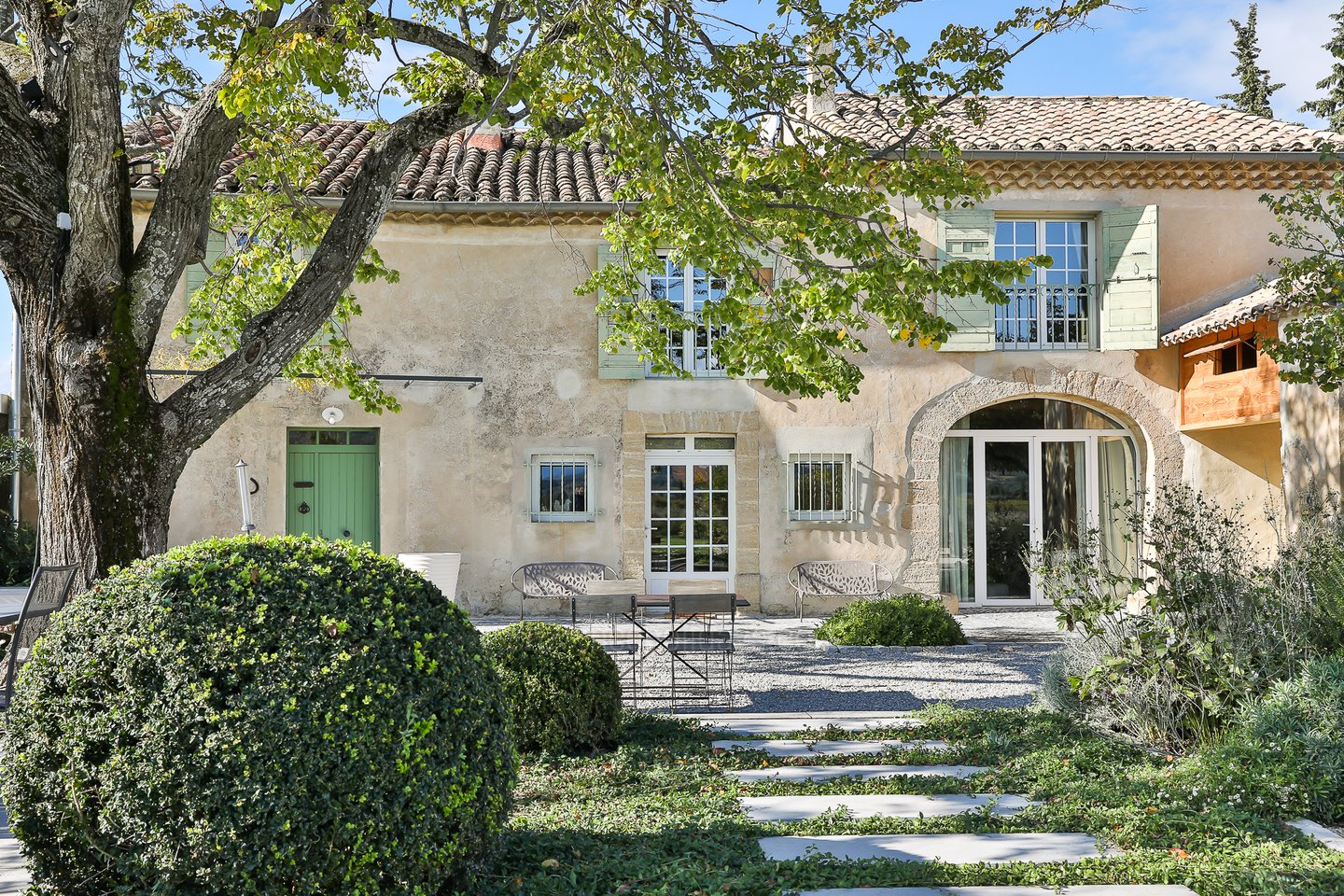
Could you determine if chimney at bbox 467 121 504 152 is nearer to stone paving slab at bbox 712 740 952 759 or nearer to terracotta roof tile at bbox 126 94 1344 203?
terracotta roof tile at bbox 126 94 1344 203

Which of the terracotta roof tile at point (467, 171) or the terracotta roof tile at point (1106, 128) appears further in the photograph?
the terracotta roof tile at point (1106, 128)

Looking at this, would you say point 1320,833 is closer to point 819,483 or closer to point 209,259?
point 819,483

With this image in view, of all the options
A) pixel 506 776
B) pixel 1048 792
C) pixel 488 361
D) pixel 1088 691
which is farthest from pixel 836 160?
pixel 488 361

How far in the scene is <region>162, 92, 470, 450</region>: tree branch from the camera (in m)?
5.34

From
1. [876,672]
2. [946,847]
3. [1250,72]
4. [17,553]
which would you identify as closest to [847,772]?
[946,847]

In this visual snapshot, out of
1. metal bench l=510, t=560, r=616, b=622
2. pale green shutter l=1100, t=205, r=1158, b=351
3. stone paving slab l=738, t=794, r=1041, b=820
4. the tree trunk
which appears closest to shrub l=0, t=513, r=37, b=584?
metal bench l=510, t=560, r=616, b=622

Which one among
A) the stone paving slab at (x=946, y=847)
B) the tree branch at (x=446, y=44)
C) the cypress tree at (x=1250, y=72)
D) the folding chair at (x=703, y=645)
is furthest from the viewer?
the cypress tree at (x=1250, y=72)

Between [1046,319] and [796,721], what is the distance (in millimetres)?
7958

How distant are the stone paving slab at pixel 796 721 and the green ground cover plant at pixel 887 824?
21.2 inches

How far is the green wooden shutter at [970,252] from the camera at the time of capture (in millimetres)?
12609

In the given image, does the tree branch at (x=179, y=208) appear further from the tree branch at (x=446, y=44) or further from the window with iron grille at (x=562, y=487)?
the window with iron grille at (x=562, y=487)

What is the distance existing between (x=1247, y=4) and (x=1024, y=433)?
53.9ft

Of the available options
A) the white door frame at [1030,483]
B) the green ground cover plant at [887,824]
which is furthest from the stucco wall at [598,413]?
the green ground cover plant at [887,824]

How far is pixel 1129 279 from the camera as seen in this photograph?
41.1ft
